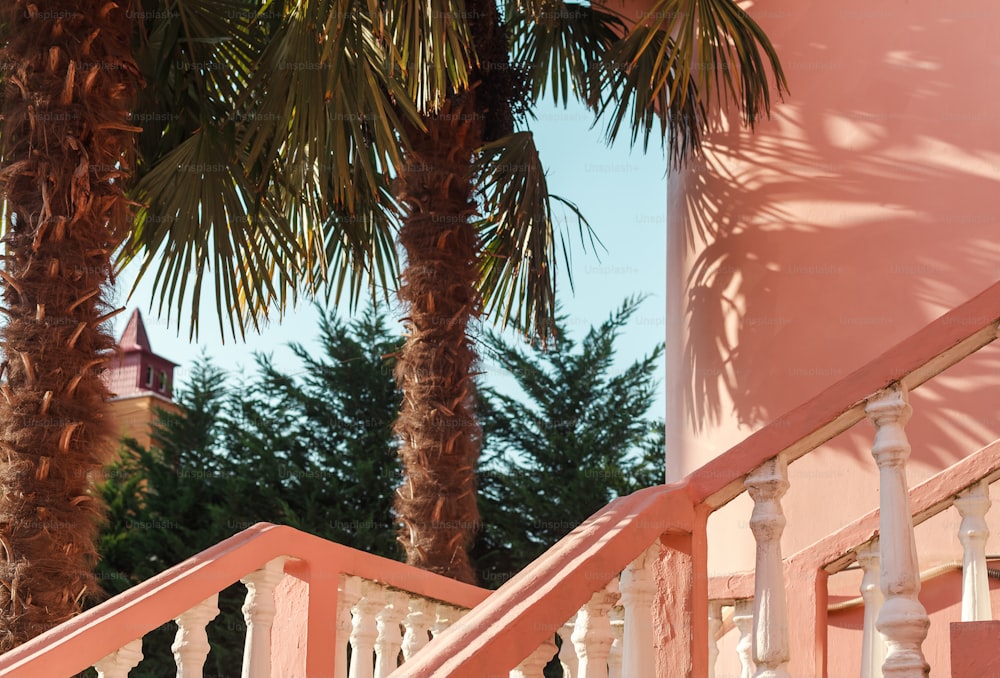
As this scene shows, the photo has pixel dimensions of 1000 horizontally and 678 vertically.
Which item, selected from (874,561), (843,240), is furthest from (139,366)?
(874,561)

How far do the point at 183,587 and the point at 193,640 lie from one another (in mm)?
165

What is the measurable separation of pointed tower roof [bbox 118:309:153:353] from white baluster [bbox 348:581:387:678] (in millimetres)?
19176

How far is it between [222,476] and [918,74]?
9867mm

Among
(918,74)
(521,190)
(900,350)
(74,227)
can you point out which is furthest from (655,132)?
(900,350)

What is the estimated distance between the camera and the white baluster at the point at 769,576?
2.41 m

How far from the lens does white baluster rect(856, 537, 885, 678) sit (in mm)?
2742

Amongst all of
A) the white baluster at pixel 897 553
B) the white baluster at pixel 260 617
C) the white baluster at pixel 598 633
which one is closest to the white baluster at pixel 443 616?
the white baluster at pixel 260 617

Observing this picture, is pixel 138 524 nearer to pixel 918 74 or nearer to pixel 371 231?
pixel 371 231

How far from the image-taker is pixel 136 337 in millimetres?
23016

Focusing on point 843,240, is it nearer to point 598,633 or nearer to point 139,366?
point 598,633

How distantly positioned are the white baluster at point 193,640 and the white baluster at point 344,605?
1.66 feet

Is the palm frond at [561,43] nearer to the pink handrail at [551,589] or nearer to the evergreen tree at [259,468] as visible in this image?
the pink handrail at [551,589]

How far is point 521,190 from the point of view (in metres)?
6.88

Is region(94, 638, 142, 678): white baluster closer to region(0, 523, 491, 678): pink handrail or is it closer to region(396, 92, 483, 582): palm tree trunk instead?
region(0, 523, 491, 678): pink handrail
